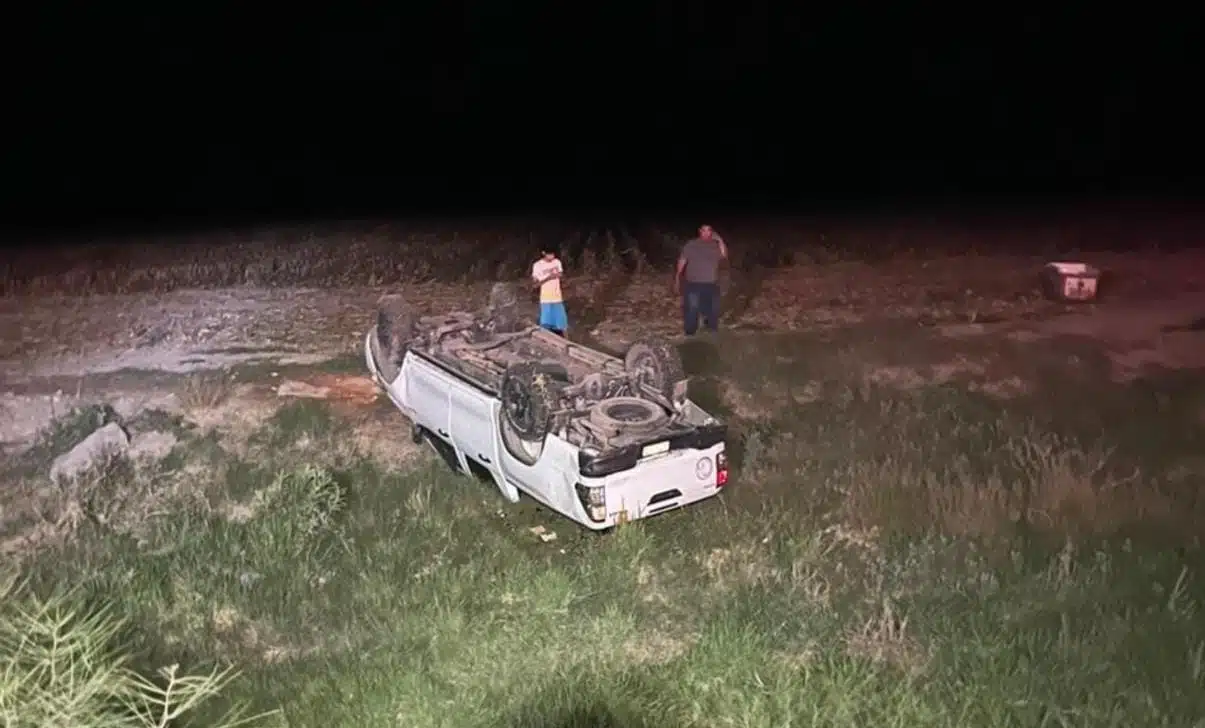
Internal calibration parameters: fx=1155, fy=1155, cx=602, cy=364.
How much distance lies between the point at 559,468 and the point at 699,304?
623cm

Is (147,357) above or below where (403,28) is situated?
below

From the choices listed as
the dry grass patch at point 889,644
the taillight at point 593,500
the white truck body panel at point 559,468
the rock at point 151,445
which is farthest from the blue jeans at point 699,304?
the dry grass patch at point 889,644

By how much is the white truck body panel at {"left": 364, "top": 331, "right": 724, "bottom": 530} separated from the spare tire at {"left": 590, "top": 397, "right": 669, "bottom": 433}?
0.32 meters

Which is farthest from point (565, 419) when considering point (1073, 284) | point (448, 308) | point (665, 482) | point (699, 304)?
point (1073, 284)

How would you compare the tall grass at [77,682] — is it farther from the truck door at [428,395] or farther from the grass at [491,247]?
the grass at [491,247]

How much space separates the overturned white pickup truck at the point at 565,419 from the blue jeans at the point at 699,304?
355 centimetres

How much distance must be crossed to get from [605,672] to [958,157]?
30005 mm

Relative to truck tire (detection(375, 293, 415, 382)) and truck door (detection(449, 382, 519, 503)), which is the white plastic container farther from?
truck door (detection(449, 382, 519, 503))

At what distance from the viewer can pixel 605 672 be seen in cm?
743

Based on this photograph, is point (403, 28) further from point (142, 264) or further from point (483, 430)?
point (483, 430)

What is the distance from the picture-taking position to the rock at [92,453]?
10.5 meters

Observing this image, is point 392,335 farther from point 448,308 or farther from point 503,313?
point 448,308

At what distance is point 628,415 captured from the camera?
932 cm

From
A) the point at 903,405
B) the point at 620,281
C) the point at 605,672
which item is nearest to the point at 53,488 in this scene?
the point at 605,672
